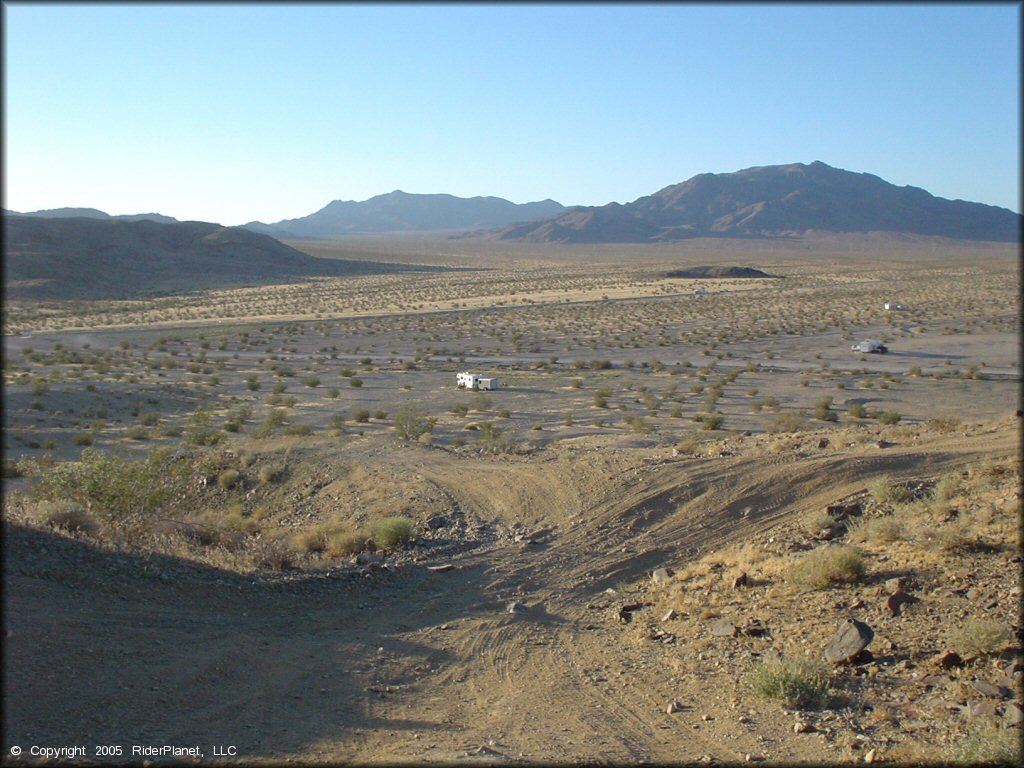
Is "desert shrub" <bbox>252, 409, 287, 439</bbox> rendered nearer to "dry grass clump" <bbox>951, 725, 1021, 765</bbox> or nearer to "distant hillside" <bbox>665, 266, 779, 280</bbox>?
"dry grass clump" <bbox>951, 725, 1021, 765</bbox>

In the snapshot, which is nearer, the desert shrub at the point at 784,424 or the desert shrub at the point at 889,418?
the desert shrub at the point at 784,424

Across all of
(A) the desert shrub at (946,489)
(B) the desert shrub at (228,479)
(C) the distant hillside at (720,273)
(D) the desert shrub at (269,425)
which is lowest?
(D) the desert shrub at (269,425)

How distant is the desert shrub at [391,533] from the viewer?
1444 centimetres

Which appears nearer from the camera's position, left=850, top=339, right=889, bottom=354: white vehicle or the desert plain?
the desert plain

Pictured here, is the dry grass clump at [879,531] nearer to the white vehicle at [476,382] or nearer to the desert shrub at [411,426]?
the desert shrub at [411,426]

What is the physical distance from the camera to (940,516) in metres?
13.3

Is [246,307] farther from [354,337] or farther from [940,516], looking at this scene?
[940,516]

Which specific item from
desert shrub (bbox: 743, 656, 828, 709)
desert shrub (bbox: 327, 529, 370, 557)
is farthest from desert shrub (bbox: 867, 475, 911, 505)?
desert shrub (bbox: 327, 529, 370, 557)

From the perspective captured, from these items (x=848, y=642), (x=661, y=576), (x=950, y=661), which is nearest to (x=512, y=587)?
(x=661, y=576)

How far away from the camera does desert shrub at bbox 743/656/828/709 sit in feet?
29.3

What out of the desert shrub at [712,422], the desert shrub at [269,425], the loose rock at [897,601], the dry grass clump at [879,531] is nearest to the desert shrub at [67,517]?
the loose rock at [897,601]

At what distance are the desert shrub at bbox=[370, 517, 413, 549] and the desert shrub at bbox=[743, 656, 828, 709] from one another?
6.71m

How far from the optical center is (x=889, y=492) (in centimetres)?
1496

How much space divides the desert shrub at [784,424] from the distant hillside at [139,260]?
69011 millimetres
